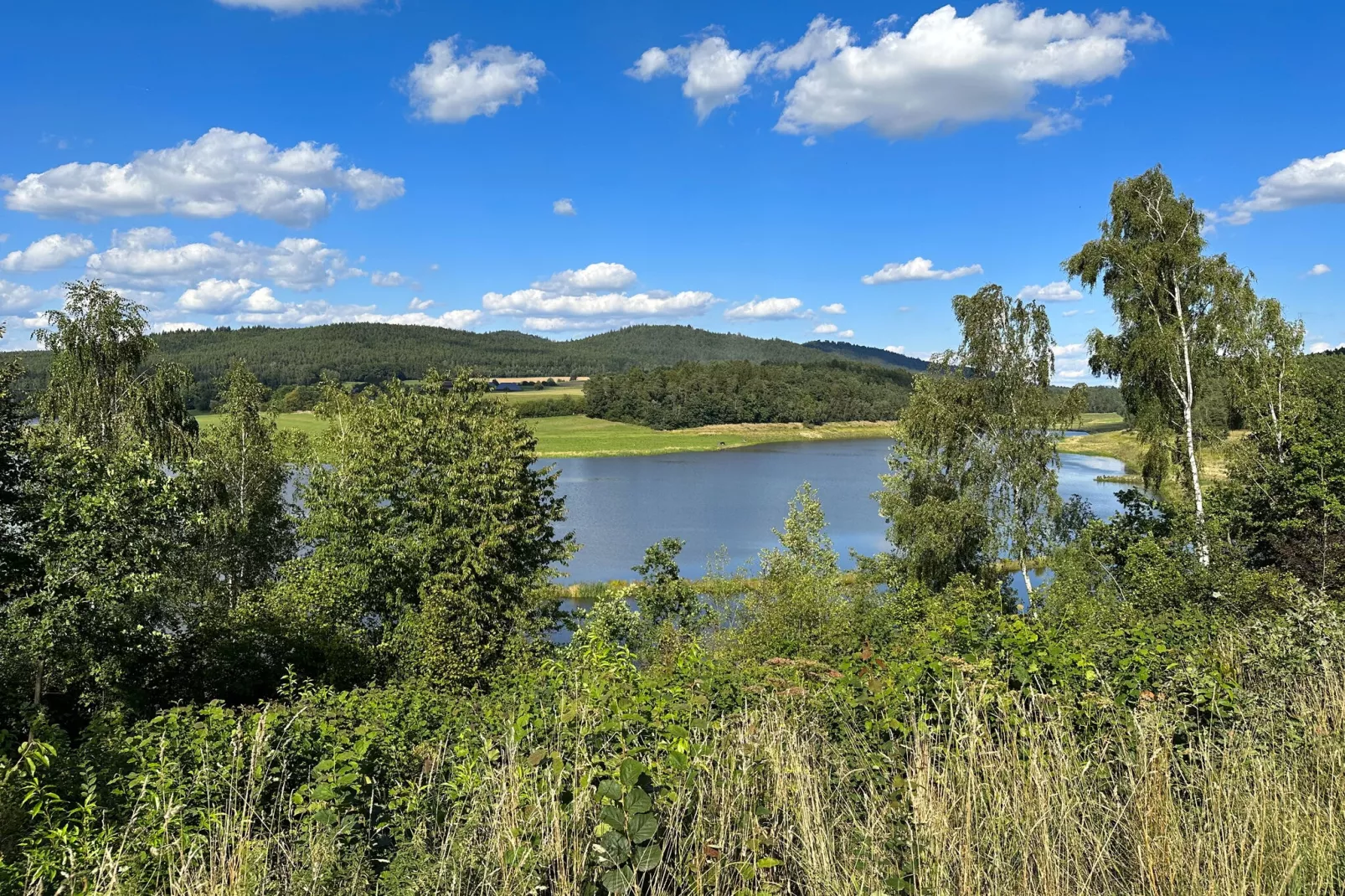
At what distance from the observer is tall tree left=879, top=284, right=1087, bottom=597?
652 inches

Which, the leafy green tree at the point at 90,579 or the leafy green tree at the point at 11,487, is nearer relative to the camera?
the leafy green tree at the point at 90,579

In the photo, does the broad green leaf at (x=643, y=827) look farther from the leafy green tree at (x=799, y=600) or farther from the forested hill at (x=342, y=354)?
the forested hill at (x=342, y=354)

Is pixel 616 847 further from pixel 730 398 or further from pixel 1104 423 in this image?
pixel 1104 423

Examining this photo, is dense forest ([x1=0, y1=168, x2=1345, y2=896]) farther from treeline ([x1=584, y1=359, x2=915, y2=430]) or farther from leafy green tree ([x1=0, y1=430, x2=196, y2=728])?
treeline ([x1=584, y1=359, x2=915, y2=430])

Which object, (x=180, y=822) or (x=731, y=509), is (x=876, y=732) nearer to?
(x=180, y=822)

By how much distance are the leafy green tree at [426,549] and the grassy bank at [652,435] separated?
193ft

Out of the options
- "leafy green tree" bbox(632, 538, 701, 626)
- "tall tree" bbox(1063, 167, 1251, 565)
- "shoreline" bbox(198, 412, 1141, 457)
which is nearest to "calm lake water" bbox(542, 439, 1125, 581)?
"shoreline" bbox(198, 412, 1141, 457)

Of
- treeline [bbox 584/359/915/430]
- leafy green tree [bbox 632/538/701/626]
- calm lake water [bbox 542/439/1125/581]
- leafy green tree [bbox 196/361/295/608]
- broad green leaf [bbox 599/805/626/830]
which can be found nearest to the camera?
broad green leaf [bbox 599/805/626/830]

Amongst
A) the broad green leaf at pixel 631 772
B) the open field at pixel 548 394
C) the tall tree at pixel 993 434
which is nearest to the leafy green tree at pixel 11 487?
the broad green leaf at pixel 631 772

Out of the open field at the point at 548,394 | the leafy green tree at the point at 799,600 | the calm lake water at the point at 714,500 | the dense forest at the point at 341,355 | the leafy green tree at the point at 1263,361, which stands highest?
the dense forest at the point at 341,355

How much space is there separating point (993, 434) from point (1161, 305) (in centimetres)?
417

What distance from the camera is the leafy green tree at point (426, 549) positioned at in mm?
14992

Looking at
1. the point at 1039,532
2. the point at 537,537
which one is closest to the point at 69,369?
the point at 537,537

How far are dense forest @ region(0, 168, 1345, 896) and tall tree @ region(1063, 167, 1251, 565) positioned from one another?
79 millimetres
